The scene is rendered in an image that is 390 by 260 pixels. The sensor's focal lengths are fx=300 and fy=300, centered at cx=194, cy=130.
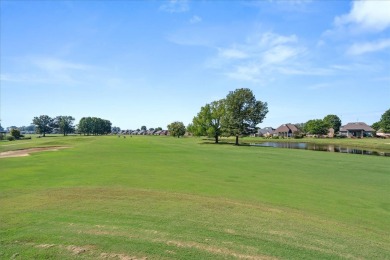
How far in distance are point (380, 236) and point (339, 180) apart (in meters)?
12.2

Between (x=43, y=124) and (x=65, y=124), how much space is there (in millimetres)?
12050

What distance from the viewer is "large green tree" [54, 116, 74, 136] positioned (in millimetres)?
181750

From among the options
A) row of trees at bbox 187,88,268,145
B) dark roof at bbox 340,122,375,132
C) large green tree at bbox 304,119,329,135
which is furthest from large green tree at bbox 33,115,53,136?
dark roof at bbox 340,122,375,132

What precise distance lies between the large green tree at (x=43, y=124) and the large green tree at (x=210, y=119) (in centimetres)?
12111

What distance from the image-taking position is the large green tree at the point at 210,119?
8600 centimetres

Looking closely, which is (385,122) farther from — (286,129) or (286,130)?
(286,129)

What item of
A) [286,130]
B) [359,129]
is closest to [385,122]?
[359,129]

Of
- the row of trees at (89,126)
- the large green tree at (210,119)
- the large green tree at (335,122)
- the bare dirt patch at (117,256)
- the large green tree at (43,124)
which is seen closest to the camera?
the bare dirt patch at (117,256)

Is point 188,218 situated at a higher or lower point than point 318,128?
lower

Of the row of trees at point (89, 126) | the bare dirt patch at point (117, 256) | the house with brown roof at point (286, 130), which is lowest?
the bare dirt patch at point (117, 256)

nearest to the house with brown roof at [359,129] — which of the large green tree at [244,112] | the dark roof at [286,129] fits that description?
the dark roof at [286,129]

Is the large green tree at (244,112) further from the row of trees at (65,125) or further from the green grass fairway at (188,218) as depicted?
the row of trees at (65,125)

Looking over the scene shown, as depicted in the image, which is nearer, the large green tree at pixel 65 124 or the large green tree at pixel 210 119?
the large green tree at pixel 210 119

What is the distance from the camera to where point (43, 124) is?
17812cm
